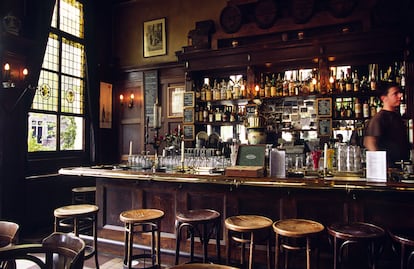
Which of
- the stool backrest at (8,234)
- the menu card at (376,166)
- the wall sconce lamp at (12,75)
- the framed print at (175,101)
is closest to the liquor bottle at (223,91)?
the framed print at (175,101)

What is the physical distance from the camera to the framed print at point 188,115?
6.34 meters

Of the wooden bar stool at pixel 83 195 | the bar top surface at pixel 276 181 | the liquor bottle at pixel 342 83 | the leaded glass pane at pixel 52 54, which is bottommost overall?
the wooden bar stool at pixel 83 195

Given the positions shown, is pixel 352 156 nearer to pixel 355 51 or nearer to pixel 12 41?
pixel 355 51

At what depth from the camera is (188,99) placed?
635 centimetres

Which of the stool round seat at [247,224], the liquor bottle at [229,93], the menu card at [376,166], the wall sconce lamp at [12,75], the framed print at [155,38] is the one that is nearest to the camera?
the stool round seat at [247,224]

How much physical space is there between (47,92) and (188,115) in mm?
2539

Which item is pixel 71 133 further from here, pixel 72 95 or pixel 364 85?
pixel 364 85

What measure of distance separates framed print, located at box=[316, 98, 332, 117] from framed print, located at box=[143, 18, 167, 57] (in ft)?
11.6

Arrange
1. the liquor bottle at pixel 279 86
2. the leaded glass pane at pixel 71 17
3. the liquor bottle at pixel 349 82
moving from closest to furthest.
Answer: the liquor bottle at pixel 349 82
the liquor bottle at pixel 279 86
the leaded glass pane at pixel 71 17

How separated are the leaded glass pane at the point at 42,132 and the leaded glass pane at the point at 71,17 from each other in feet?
5.76

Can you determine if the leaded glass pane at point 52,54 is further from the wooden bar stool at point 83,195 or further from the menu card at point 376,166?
the menu card at point 376,166

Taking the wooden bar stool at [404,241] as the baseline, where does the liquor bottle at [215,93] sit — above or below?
above

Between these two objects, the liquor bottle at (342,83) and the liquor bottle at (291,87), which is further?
the liquor bottle at (291,87)

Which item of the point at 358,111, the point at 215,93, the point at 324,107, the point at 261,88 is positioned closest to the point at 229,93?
the point at 215,93
